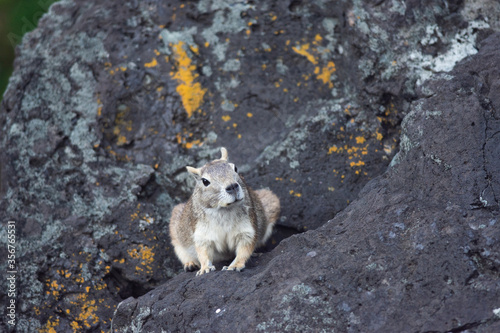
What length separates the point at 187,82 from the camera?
26.8 ft

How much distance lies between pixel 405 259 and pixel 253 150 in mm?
3425

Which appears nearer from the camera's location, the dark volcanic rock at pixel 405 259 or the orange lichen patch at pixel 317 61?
the dark volcanic rock at pixel 405 259

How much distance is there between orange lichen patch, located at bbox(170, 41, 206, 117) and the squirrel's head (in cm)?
144

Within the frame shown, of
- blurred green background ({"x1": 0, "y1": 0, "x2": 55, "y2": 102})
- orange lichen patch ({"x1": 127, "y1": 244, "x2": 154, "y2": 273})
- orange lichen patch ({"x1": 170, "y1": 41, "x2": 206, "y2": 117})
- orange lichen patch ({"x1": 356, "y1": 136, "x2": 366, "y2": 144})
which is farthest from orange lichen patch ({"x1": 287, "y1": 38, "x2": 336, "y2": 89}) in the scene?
blurred green background ({"x1": 0, "y1": 0, "x2": 55, "y2": 102})

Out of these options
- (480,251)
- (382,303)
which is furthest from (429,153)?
(382,303)

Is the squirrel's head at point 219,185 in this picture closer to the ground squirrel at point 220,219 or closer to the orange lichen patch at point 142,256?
the ground squirrel at point 220,219

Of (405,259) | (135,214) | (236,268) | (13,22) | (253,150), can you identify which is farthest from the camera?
(13,22)

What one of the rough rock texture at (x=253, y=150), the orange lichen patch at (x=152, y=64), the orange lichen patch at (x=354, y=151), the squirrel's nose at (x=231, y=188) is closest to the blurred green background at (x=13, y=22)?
the rough rock texture at (x=253, y=150)

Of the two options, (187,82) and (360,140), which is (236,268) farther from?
(187,82)

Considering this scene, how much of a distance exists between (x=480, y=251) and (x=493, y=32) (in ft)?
10.9

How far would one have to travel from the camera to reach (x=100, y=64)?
8.10m

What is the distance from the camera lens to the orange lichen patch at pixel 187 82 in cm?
809

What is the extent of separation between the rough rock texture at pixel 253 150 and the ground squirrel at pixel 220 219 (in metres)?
0.27

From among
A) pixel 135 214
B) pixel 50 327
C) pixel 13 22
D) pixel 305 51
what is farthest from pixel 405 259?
pixel 13 22
